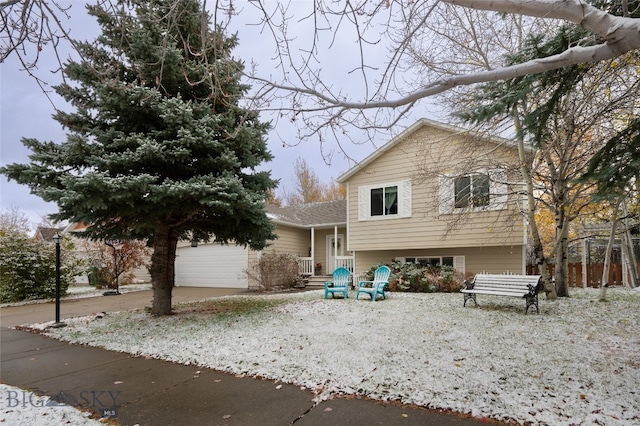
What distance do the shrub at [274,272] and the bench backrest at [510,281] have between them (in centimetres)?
837

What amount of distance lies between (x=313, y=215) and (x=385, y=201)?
586 centimetres

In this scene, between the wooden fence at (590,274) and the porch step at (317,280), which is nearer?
the wooden fence at (590,274)

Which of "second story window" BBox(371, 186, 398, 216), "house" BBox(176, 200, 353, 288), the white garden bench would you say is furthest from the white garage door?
the white garden bench

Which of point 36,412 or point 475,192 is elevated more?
point 475,192

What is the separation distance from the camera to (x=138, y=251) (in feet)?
60.1

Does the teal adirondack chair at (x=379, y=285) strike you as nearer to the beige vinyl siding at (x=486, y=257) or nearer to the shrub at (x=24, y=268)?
the beige vinyl siding at (x=486, y=257)

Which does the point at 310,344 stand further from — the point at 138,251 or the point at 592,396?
the point at 138,251

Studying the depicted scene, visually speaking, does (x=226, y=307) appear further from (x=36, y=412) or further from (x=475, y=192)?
(x=475, y=192)

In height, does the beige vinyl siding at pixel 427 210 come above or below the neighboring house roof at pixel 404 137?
below

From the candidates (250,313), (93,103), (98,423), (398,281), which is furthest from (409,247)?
(98,423)

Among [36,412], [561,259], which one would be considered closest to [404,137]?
[561,259]

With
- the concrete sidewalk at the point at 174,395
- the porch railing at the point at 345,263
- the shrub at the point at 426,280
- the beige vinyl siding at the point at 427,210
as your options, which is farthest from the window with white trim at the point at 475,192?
the concrete sidewalk at the point at 174,395

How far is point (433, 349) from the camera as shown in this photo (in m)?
5.41

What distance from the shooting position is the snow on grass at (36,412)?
11.3 feet
